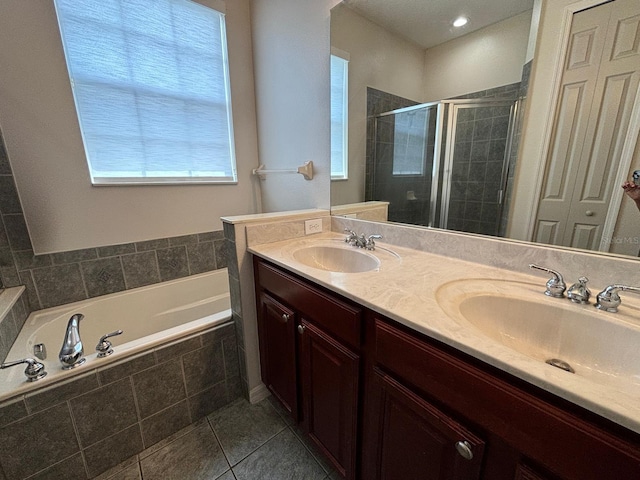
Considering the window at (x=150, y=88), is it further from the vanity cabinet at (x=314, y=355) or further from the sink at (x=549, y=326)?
the sink at (x=549, y=326)

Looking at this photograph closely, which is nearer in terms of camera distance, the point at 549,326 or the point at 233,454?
the point at 549,326

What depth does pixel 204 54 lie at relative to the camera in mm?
1905

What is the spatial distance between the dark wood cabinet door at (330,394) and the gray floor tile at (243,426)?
29 cm

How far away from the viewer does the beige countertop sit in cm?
42

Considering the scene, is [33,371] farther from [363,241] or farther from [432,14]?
[432,14]

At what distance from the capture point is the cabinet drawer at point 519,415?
0.41 meters

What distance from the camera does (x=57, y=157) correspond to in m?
1.49

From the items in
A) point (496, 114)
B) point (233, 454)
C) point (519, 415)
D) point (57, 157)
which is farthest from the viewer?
point (57, 157)

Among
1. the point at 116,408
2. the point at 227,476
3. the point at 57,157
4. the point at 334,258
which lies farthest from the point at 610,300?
the point at 57,157

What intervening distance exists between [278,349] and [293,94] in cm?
154

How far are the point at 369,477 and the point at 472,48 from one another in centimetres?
154

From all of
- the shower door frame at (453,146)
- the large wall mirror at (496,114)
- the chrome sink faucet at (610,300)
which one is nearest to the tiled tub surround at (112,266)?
the large wall mirror at (496,114)

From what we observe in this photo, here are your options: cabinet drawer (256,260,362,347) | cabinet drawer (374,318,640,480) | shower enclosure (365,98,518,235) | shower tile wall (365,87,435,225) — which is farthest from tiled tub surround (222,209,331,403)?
cabinet drawer (374,318,640,480)

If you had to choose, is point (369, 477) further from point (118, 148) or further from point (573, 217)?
point (118, 148)
